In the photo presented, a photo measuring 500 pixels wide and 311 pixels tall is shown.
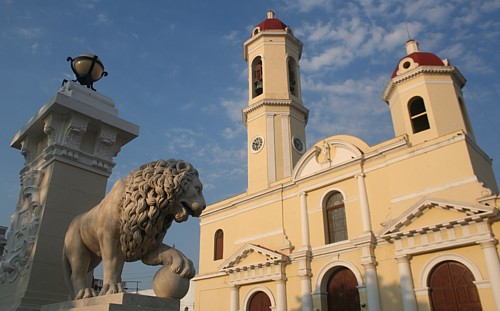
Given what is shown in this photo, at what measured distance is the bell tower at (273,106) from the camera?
68.9 feet

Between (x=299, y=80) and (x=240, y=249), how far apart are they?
10709mm

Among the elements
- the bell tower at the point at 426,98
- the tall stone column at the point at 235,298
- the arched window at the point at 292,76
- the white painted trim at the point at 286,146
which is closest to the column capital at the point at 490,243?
the bell tower at the point at 426,98

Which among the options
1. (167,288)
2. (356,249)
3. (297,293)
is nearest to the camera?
(167,288)

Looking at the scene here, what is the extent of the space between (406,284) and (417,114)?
282 inches

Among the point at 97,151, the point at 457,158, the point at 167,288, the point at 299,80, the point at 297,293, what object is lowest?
the point at 167,288

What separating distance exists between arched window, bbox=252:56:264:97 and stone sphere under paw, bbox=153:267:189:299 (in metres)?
20.2

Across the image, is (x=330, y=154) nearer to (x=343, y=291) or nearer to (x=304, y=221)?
(x=304, y=221)

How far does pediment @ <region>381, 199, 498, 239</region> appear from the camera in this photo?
41.2 ft

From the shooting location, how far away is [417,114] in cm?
1686

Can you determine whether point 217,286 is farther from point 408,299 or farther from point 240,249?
point 408,299

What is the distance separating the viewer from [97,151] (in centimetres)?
599

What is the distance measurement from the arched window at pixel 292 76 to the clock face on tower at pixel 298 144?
3100 millimetres

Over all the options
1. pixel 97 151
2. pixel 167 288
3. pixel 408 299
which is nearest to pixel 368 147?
pixel 408 299

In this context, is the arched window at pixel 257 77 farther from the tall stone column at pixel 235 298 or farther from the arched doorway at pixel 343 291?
the arched doorway at pixel 343 291
